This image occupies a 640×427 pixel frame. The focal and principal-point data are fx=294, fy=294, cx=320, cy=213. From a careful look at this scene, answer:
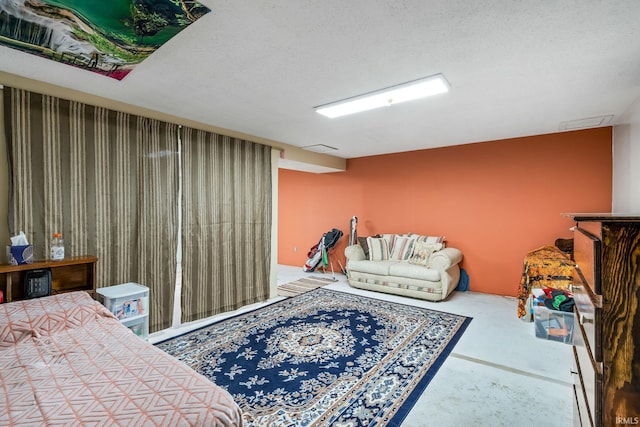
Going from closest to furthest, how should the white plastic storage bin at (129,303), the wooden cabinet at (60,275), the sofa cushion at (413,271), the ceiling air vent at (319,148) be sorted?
the wooden cabinet at (60,275), the white plastic storage bin at (129,303), the sofa cushion at (413,271), the ceiling air vent at (319,148)

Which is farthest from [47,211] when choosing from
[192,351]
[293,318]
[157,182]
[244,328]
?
[293,318]

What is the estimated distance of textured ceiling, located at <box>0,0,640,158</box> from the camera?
156 cm

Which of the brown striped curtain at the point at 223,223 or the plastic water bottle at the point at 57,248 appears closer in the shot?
the plastic water bottle at the point at 57,248

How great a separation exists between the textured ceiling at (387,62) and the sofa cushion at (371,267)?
2.29 meters

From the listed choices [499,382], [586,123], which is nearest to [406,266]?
[499,382]

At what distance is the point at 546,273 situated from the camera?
329cm

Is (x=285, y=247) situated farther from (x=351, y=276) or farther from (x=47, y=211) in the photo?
(x=47, y=211)

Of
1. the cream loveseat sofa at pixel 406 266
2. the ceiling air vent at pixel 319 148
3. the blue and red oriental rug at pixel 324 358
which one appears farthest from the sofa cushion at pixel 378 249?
the ceiling air vent at pixel 319 148

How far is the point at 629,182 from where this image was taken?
3035 millimetres

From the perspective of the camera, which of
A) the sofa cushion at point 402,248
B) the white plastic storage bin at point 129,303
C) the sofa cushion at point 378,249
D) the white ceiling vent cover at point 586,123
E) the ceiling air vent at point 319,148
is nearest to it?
the white plastic storage bin at point 129,303

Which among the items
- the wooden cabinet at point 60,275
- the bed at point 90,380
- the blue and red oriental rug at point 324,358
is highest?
the wooden cabinet at point 60,275

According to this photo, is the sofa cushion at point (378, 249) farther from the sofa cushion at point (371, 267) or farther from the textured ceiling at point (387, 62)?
the textured ceiling at point (387, 62)

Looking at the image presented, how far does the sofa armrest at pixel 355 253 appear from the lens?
17.0 ft

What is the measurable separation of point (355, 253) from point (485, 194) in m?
2.31
